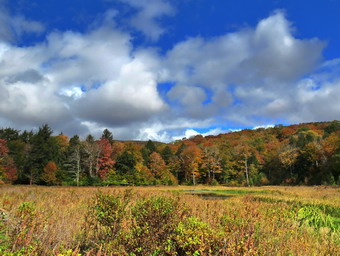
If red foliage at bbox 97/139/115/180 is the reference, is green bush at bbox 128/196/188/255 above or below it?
below

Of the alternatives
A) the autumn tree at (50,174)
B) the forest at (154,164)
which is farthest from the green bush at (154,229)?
the autumn tree at (50,174)

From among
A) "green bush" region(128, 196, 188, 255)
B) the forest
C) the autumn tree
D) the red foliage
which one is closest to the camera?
"green bush" region(128, 196, 188, 255)

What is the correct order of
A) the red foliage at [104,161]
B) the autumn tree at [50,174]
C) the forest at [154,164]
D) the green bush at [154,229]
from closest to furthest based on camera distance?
the green bush at [154,229] → the autumn tree at [50,174] → the forest at [154,164] → the red foliage at [104,161]

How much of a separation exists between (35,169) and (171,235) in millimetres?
55286

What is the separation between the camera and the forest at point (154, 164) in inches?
1996

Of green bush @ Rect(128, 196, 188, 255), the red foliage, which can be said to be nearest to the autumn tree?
the red foliage

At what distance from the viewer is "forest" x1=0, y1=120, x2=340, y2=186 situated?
50688mm

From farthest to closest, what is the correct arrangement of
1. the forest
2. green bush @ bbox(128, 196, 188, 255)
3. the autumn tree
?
the forest, the autumn tree, green bush @ bbox(128, 196, 188, 255)

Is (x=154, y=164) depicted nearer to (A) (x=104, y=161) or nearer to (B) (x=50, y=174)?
(A) (x=104, y=161)

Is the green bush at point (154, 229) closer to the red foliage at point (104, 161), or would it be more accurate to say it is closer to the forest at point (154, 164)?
the forest at point (154, 164)

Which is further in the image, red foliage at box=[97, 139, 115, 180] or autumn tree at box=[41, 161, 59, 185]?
red foliage at box=[97, 139, 115, 180]

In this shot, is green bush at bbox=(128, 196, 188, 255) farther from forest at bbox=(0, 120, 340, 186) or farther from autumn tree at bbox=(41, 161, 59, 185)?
autumn tree at bbox=(41, 161, 59, 185)

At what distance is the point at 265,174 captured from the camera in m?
68.8

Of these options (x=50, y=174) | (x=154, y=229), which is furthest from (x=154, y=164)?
(x=154, y=229)
